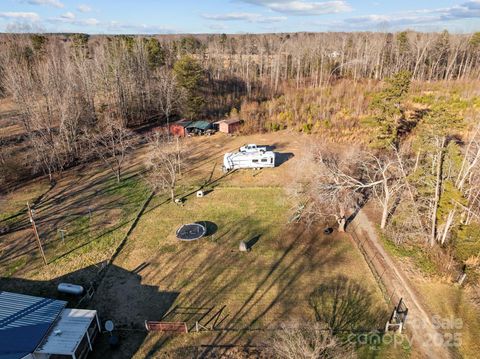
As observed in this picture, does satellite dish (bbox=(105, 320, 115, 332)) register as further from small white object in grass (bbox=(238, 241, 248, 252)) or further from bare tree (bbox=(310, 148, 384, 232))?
bare tree (bbox=(310, 148, 384, 232))

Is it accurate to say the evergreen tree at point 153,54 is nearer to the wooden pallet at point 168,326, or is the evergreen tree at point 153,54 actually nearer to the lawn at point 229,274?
the lawn at point 229,274

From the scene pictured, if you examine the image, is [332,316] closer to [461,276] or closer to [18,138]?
[461,276]

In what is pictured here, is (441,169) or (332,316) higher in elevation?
(441,169)

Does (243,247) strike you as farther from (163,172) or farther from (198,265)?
(163,172)

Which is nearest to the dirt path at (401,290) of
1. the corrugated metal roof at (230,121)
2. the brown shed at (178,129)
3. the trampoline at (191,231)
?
the trampoline at (191,231)

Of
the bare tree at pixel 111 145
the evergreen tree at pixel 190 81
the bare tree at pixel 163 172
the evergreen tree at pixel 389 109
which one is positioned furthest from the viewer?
the evergreen tree at pixel 190 81

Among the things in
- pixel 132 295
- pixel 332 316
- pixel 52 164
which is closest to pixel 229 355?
pixel 332 316
